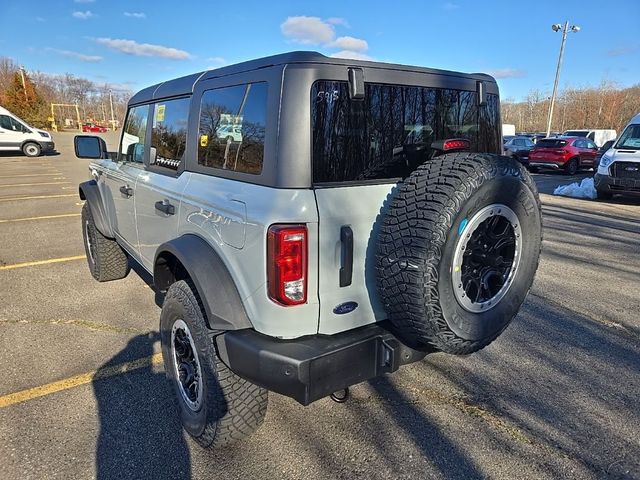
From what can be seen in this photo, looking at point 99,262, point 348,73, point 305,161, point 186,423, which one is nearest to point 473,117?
point 348,73

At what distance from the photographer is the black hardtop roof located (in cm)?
192

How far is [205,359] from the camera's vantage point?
2113 millimetres

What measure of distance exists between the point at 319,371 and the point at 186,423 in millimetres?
998

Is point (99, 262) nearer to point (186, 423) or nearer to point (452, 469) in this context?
point (186, 423)

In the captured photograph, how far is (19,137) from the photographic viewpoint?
20.6 meters

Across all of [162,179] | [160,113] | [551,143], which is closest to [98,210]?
[160,113]

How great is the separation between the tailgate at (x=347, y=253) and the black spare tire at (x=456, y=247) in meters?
0.10

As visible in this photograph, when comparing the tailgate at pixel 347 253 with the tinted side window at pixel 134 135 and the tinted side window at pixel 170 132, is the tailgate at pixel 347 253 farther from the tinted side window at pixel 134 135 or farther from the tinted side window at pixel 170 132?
the tinted side window at pixel 134 135

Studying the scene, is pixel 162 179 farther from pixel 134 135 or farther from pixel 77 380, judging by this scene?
pixel 77 380

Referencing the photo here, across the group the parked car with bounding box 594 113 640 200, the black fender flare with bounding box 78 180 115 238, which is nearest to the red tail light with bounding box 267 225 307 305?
the black fender flare with bounding box 78 180 115 238

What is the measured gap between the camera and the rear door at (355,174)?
6.31ft

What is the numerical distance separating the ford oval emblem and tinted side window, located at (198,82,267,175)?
2.47 ft

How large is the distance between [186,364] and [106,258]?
8.90 ft

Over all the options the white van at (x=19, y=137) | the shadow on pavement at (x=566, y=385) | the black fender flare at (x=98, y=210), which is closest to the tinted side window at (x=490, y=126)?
the shadow on pavement at (x=566, y=385)
